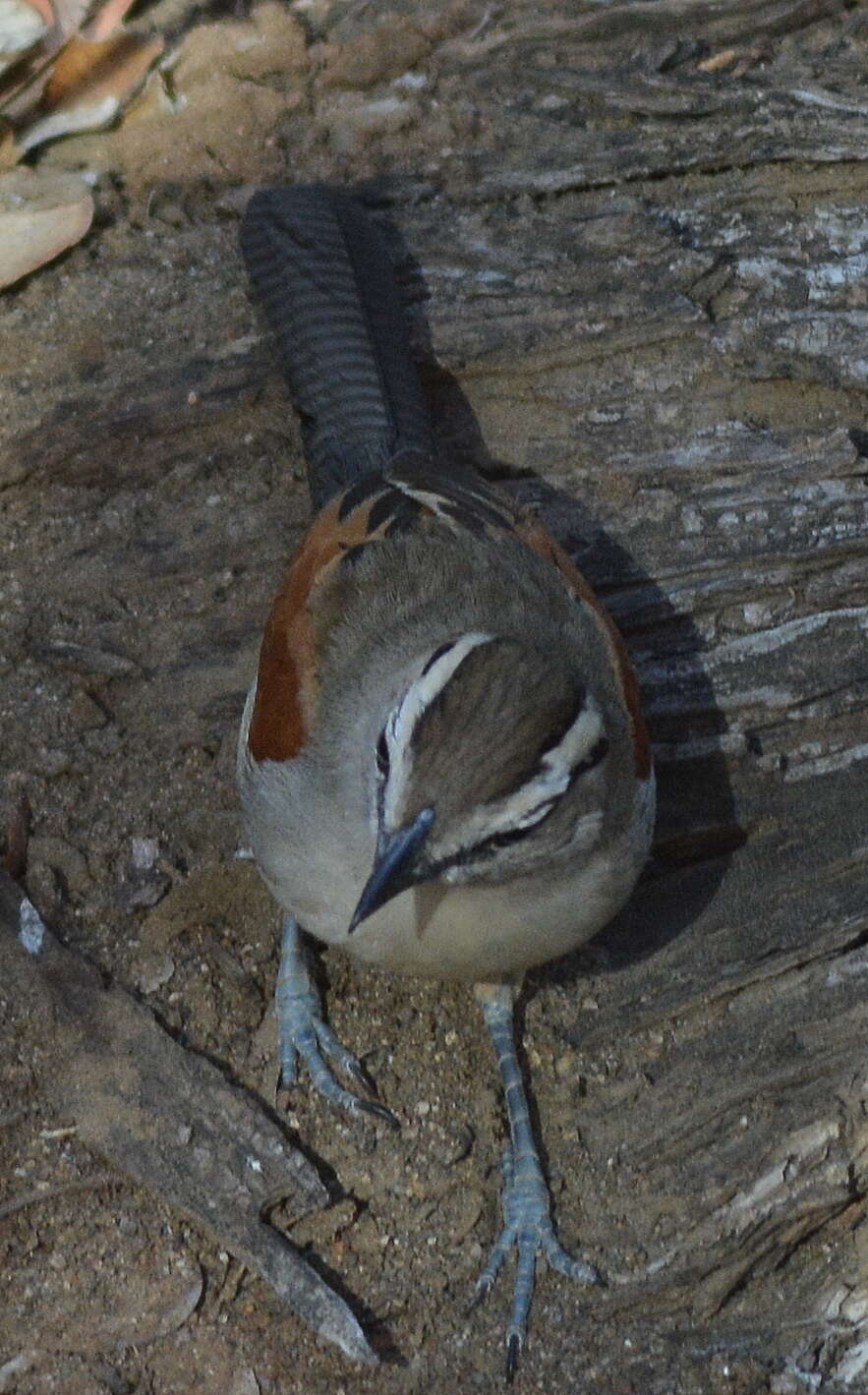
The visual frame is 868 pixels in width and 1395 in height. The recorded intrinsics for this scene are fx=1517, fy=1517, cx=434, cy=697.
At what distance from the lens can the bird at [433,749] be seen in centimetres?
378

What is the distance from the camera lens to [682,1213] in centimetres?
457

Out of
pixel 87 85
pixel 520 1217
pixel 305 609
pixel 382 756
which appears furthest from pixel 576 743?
pixel 87 85

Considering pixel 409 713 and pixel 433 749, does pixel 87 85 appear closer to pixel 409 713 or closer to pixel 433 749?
pixel 409 713

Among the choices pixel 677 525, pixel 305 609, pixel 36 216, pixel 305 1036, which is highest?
pixel 36 216

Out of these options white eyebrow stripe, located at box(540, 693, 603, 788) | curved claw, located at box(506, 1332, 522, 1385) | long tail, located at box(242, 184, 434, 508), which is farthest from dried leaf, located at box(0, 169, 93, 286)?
curved claw, located at box(506, 1332, 522, 1385)

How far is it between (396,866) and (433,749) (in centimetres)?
30

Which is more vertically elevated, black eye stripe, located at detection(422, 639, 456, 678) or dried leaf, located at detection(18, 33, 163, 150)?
dried leaf, located at detection(18, 33, 163, 150)

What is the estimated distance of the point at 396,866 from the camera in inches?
145

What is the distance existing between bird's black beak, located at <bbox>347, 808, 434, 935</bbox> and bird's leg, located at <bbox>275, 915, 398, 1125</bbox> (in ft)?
3.81

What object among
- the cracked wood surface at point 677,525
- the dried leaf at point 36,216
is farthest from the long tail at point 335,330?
the dried leaf at point 36,216

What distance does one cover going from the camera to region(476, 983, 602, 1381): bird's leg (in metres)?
4.48

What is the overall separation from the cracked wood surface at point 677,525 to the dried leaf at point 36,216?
20 centimetres

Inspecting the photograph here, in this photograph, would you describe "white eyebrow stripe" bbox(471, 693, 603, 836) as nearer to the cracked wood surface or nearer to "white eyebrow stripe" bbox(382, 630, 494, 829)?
"white eyebrow stripe" bbox(382, 630, 494, 829)

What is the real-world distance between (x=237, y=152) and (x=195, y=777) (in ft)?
9.64
